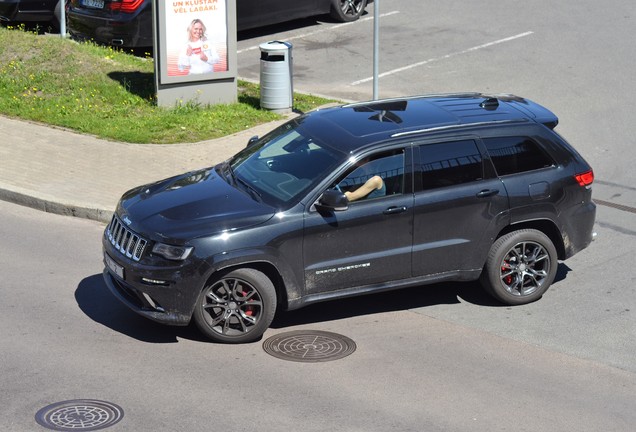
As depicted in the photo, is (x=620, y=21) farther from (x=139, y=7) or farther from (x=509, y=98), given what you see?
(x=509, y=98)

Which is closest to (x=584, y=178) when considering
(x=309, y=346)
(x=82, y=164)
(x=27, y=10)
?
(x=309, y=346)

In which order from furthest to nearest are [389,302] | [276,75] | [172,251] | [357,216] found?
[276,75]
[389,302]
[357,216]
[172,251]

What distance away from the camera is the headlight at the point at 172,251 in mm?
8359

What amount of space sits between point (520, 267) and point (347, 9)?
44.4 feet

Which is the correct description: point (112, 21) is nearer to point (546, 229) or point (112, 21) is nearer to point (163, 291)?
point (546, 229)

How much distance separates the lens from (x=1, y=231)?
11.3 meters

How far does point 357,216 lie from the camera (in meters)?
8.91

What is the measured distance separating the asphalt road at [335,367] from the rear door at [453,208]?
55cm

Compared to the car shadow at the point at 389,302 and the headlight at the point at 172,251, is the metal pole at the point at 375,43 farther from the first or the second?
the headlight at the point at 172,251

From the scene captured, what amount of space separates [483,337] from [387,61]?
11316 mm

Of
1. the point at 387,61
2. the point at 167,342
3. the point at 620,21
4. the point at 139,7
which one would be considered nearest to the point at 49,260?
the point at 167,342

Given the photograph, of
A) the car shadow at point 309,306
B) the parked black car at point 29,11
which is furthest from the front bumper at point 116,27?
the car shadow at point 309,306

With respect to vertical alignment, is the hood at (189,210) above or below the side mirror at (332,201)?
below

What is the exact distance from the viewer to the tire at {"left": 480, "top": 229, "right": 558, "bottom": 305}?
31.5 feet
